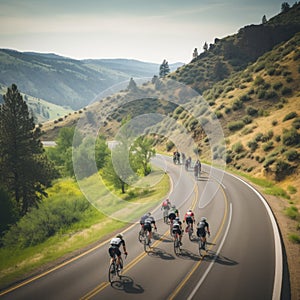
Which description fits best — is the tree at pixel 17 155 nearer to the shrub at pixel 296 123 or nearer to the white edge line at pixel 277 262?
the white edge line at pixel 277 262

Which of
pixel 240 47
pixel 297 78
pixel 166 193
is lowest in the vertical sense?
pixel 166 193

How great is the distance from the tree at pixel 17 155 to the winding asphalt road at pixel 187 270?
1667 cm

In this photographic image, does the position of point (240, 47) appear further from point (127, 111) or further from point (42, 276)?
point (42, 276)

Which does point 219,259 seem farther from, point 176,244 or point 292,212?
point 292,212

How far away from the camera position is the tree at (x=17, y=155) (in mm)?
31328

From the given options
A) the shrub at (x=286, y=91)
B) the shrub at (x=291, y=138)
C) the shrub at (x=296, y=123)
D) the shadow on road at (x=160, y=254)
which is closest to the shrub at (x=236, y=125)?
the shrub at (x=286, y=91)

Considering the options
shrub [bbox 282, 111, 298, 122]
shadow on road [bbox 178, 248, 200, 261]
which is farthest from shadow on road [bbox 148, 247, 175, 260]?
shrub [bbox 282, 111, 298, 122]

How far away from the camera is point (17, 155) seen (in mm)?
31906

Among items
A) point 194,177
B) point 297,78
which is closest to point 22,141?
point 194,177

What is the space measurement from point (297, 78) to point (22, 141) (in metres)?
51.1

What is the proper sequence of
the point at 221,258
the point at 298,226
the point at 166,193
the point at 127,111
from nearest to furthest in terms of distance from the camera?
1. the point at 221,258
2. the point at 298,226
3. the point at 166,193
4. the point at 127,111

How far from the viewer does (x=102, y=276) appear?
13688 mm

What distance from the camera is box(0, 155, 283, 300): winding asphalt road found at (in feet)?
38.8

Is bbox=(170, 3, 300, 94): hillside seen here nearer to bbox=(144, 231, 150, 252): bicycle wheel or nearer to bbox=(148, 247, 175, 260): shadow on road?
bbox=(144, 231, 150, 252): bicycle wheel
